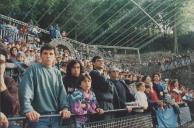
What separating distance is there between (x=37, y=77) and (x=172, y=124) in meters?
6.62

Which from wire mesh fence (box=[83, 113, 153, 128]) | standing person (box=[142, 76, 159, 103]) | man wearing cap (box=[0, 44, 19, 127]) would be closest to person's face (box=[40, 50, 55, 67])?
wire mesh fence (box=[83, 113, 153, 128])

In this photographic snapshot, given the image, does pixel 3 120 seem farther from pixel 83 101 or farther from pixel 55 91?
pixel 83 101

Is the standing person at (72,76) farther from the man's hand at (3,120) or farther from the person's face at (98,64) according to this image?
the man's hand at (3,120)

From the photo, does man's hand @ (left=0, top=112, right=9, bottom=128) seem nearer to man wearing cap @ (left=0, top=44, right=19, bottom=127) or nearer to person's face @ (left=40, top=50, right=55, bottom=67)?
man wearing cap @ (left=0, top=44, right=19, bottom=127)

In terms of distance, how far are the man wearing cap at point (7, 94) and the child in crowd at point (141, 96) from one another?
5120mm

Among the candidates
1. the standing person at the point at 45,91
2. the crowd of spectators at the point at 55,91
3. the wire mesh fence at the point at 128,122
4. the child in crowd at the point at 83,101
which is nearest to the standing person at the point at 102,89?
the crowd of spectators at the point at 55,91

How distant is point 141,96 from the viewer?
404 inches

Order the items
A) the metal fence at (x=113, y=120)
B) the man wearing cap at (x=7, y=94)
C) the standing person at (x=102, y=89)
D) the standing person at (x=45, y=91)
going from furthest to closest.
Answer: the standing person at (x=102, y=89) < the metal fence at (x=113, y=120) < the standing person at (x=45, y=91) < the man wearing cap at (x=7, y=94)

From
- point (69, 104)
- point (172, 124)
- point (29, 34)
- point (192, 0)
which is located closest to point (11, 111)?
point (69, 104)

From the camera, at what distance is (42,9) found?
143 ft

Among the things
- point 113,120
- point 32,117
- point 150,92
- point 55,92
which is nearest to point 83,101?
point 55,92

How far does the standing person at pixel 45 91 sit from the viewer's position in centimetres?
615

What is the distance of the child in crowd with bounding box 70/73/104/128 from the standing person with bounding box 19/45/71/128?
1.77 ft

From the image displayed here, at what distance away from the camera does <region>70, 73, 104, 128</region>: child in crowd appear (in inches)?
278
